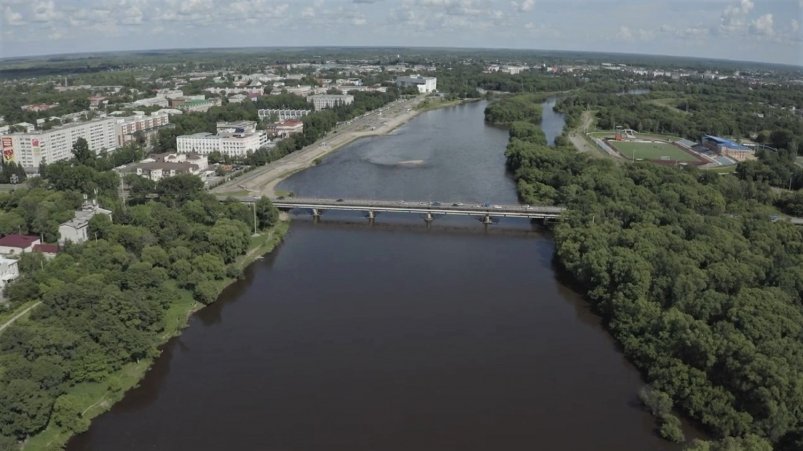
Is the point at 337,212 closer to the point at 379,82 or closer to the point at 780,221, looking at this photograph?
the point at 780,221

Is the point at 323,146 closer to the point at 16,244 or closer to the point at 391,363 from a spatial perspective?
the point at 16,244

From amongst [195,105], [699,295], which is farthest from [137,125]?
[699,295]

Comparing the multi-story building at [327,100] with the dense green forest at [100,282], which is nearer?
the dense green forest at [100,282]

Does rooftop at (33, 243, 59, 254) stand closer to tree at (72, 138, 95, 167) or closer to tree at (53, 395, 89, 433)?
tree at (53, 395, 89, 433)

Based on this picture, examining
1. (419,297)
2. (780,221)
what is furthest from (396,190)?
(780,221)

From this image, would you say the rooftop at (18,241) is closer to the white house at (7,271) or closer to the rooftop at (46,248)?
the rooftop at (46,248)

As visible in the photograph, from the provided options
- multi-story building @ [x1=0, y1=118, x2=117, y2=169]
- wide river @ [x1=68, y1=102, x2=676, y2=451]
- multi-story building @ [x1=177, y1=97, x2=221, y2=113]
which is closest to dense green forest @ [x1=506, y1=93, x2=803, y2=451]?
wide river @ [x1=68, y1=102, x2=676, y2=451]

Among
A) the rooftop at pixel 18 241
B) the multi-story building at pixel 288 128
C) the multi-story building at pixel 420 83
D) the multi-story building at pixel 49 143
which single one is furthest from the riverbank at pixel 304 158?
the multi-story building at pixel 420 83
